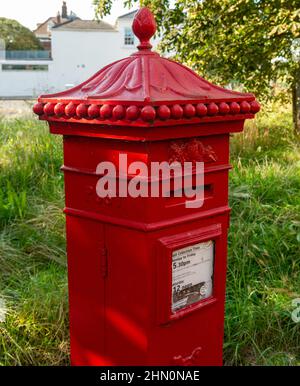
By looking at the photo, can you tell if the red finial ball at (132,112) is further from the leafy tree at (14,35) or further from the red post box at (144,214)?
the leafy tree at (14,35)

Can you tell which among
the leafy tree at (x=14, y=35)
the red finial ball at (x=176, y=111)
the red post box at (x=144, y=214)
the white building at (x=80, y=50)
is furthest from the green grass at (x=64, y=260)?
the leafy tree at (x=14, y=35)

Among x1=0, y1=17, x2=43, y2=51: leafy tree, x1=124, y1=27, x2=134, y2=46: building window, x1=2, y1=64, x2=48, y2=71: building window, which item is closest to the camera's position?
x1=2, y1=64, x2=48, y2=71: building window

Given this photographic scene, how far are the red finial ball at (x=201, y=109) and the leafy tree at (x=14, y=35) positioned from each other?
34041 mm

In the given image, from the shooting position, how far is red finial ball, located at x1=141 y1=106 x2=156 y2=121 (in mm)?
1446

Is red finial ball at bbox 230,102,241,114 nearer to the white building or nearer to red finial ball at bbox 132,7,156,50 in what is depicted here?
red finial ball at bbox 132,7,156,50

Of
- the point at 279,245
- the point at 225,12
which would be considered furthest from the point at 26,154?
the point at 225,12

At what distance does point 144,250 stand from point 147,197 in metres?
0.19

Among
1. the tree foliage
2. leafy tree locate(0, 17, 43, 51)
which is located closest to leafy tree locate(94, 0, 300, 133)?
the tree foliage

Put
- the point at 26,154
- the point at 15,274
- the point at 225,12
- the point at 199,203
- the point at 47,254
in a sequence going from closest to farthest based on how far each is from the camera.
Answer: the point at 199,203 < the point at 15,274 < the point at 47,254 < the point at 26,154 < the point at 225,12

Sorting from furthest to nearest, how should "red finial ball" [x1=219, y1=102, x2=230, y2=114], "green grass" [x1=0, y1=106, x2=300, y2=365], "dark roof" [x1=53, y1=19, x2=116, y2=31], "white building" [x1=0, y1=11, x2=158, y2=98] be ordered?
1. "dark roof" [x1=53, y1=19, x2=116, y2=31]
2. "white building" [x1=0, y1=11, x2=158, y2=98]
3. "green grass" [x1=0, y1=106, x2=300, y2=365]
4. "red finial ball" [x1=219, y1=102, x2=230, y2=114]

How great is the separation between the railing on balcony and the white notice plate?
3146 centimetres

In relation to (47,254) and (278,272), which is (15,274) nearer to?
(47,254)

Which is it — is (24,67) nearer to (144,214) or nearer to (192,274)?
(192,274)

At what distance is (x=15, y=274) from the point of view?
3.22 meters
